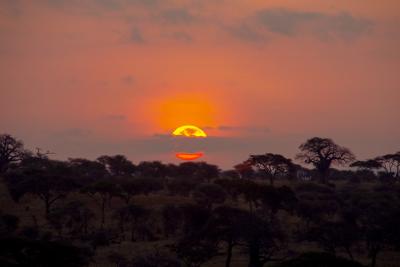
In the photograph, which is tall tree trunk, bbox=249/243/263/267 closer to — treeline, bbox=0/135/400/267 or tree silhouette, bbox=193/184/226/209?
treeline, bbox=0/135/400/267

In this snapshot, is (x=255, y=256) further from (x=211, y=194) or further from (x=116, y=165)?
(x=116, y=165)

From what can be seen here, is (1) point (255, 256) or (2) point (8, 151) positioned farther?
(2) point (8, 151)

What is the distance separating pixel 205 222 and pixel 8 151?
64536mm

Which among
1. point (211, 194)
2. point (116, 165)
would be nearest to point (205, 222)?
point (211, 194)

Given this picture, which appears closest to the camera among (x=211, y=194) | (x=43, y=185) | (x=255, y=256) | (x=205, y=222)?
(x=255, y=256)

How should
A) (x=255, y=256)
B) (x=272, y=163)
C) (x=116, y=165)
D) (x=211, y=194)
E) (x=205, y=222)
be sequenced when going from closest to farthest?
(x=255, y=256) → (x=205, y=222) → (x=211, y=194) → (x=272, y=163) → (x=116, y=165)

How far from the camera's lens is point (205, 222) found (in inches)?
2041

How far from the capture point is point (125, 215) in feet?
201

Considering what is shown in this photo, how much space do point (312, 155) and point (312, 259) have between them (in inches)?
2975

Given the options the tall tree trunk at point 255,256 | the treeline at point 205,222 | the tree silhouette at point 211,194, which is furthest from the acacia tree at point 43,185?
the tall tree trunk at point 255,256

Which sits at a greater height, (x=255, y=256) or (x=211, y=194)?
(x=211, y=194)

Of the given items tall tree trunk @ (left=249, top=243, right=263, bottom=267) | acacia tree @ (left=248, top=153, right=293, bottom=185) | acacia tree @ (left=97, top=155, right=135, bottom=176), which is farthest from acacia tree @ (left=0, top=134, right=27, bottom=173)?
tall tree trunk @ (left=249, top=243, right=263, bottom=267)

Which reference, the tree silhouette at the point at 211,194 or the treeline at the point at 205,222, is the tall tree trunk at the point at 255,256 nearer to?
the treeline at the point at 205,222

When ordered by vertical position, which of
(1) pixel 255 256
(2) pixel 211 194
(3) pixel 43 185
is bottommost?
(1) pixel 255 256
